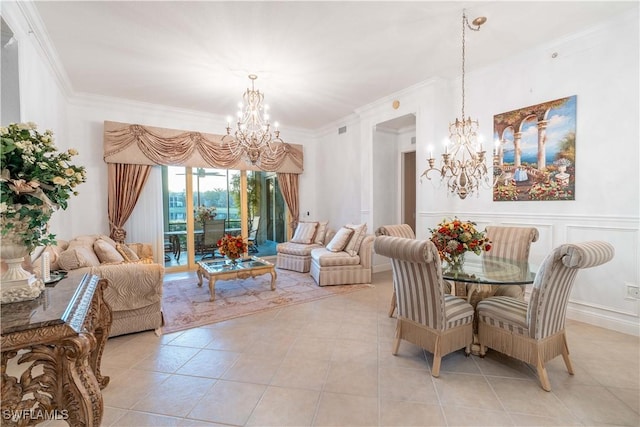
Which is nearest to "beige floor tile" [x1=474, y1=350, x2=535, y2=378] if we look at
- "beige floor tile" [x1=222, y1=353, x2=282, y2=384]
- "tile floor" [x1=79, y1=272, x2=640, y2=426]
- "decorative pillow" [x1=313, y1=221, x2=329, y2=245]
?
"tile floor" [x1=79, y1=272, x2=640, y2=426]

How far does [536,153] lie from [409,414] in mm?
3292

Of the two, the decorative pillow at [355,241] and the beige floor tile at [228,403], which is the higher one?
the decorative pillow at [355,241]

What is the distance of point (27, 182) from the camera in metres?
1.36

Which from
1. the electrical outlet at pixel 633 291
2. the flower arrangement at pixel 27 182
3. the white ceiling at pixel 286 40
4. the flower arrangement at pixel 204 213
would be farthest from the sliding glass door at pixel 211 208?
the electrical outlet at pixel 633 291

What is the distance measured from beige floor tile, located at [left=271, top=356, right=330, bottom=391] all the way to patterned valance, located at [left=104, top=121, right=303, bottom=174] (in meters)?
3.66

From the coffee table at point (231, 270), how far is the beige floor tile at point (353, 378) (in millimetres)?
2124

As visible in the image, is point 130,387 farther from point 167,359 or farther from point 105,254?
point 105,254

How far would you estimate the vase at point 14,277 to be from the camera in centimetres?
136

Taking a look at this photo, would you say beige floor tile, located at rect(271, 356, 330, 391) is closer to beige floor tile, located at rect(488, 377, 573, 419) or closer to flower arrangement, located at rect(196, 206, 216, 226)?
beige floor tile, located at rect(488, 377, 573, 419)

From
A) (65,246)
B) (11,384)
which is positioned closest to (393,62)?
(11,384)

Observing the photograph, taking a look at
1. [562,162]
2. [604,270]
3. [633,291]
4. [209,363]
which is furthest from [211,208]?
[633,291]

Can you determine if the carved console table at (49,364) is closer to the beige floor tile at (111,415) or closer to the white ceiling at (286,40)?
the beige floor tile at (111,415)

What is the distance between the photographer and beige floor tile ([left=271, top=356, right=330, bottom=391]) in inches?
83.4

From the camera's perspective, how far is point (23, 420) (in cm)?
121
